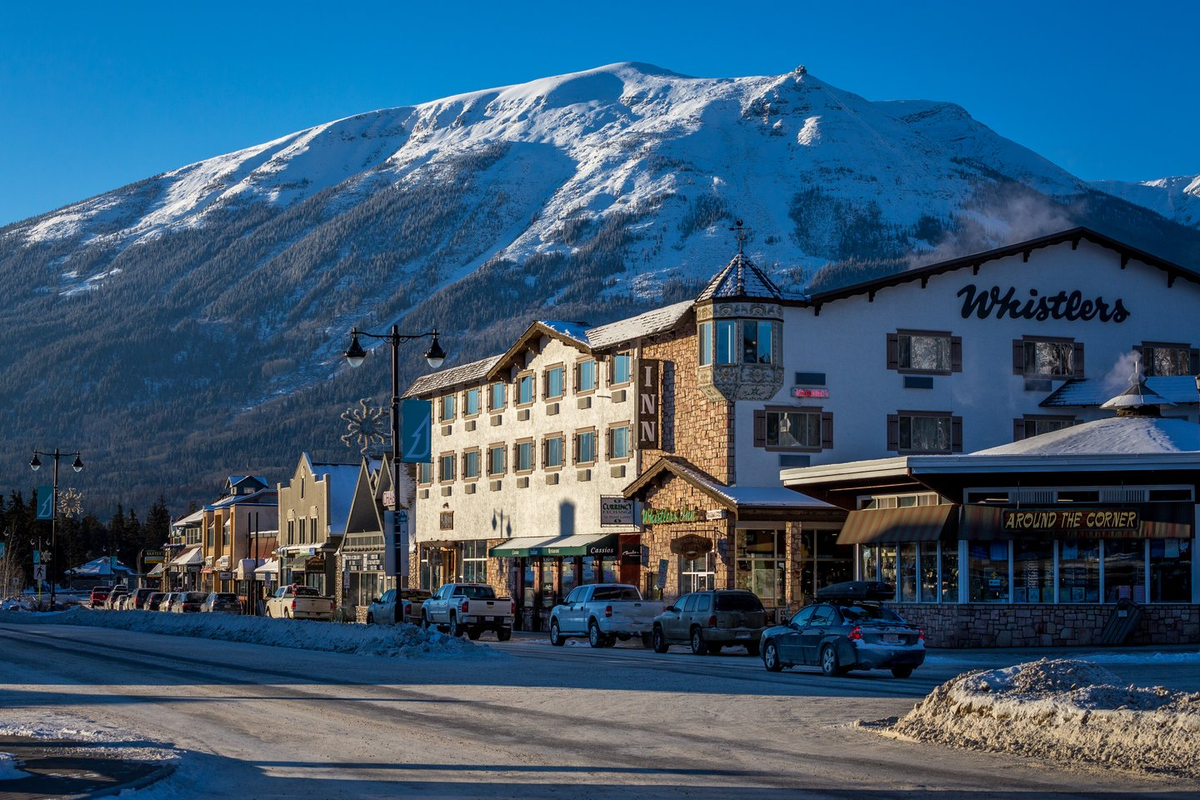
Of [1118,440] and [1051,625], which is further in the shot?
[1118,440]

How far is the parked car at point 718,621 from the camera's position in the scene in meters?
40.1

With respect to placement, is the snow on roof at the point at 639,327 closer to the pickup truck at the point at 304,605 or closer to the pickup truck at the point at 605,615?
the pickup truck at the point at 605,615

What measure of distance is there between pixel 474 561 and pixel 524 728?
54.0 meters

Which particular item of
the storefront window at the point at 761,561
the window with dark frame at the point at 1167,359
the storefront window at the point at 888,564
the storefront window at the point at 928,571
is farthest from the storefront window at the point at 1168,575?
the window with dark frame at the point at 1167,359

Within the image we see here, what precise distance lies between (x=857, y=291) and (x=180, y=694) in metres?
33.6

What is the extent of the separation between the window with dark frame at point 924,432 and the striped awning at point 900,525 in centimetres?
588

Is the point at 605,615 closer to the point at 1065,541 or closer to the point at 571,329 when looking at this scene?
the point at 1065,541

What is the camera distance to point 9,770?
49.3 feet

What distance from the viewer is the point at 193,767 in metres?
16.2

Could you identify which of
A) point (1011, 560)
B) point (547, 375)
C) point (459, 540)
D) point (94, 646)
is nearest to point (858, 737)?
point (1011, 560)

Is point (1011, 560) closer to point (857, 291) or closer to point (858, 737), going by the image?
point (857, 291)

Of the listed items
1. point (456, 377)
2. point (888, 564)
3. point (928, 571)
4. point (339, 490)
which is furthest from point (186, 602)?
point (928, 571)

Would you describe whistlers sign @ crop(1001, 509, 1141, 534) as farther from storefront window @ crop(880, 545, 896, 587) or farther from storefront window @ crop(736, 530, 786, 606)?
storefront window @ crop(736, 530, 786, 606)

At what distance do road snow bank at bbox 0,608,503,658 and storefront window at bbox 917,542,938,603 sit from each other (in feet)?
45.7
